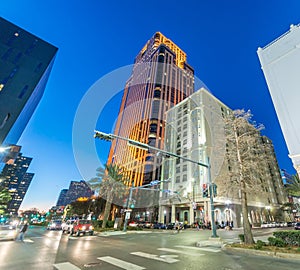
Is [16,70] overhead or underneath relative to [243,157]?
overhead

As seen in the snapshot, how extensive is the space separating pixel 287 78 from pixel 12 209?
769 ft

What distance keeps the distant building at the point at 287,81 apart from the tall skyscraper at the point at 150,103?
223ft

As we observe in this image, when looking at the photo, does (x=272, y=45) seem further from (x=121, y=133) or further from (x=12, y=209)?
(x=12, y=209)

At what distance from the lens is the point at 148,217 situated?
63625mm

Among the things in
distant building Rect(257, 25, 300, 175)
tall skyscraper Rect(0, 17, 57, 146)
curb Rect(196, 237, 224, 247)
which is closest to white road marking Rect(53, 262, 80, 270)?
curb Rect(196, 237, 224, 247)

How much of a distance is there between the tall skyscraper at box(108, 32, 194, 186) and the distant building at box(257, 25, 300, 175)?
68001 mm

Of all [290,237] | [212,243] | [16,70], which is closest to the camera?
[290,237]

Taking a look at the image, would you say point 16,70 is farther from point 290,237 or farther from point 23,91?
point 290,237

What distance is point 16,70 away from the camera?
39375mm

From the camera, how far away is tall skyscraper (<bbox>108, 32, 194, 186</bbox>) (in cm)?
8875

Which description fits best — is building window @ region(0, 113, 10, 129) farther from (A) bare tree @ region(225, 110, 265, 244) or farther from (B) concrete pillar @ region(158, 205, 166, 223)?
(B) concrete pillar @ region(158, 205, 166, 223)

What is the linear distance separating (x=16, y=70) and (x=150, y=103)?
230ft

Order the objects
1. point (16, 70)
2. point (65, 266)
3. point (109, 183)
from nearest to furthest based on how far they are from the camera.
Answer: point (65, 266) → point (109, 183) → point (16, 70)

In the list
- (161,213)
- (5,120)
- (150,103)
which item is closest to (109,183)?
(5,120)
